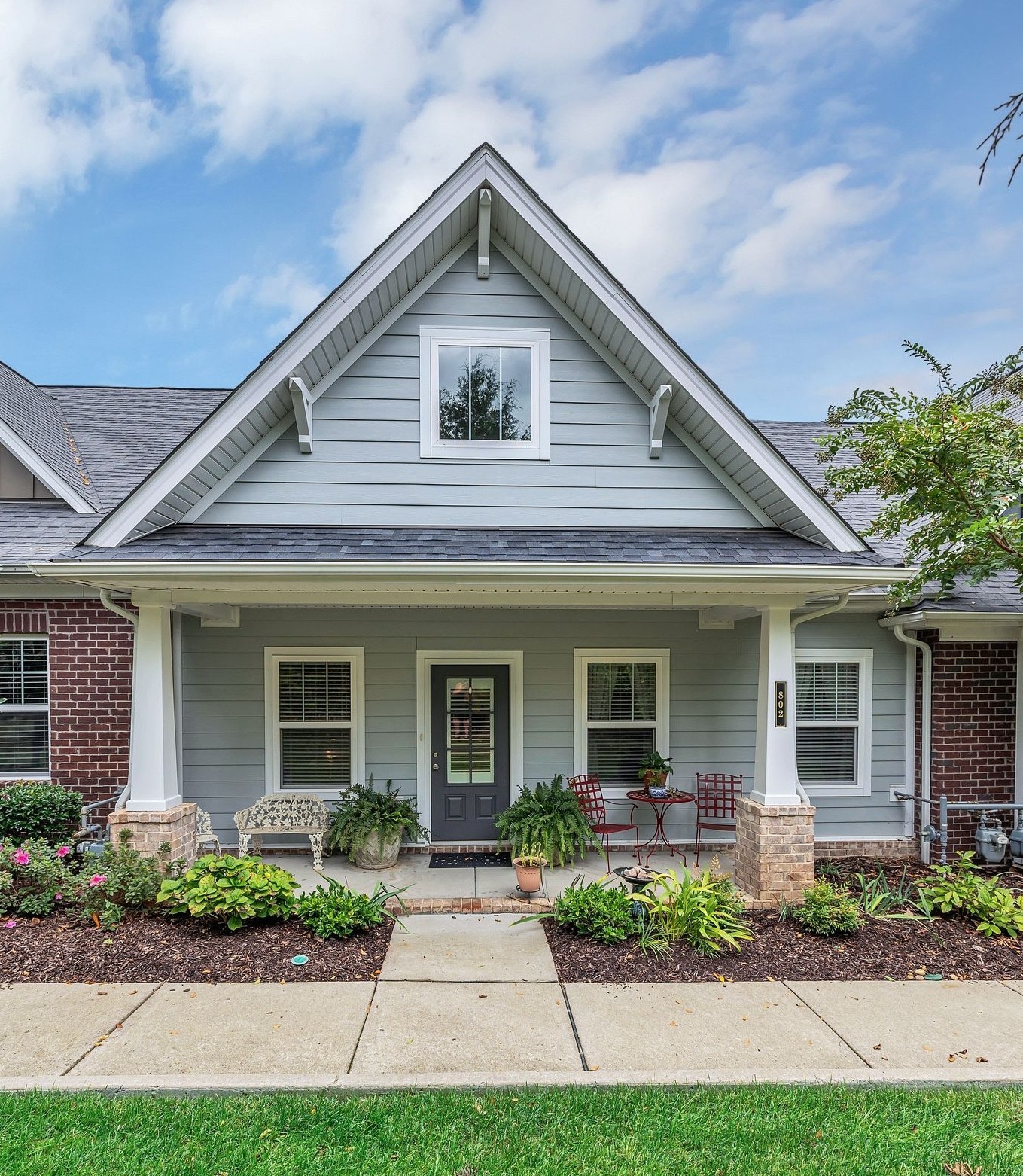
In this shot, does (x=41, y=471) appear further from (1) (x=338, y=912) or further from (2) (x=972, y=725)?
(2) (x=972, y=725)

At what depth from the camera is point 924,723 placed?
26.2 ft

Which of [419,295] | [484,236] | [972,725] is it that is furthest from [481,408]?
[972,725]

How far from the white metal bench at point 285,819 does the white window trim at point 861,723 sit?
5431mm

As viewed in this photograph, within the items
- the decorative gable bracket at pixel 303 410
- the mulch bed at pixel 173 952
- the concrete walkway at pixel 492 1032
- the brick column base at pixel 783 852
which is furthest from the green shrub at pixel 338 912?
the decorative gable bracket at pixel 303 410

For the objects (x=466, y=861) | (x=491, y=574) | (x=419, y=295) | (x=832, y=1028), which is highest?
(x=419, y=295)

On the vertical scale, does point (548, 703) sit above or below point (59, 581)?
below

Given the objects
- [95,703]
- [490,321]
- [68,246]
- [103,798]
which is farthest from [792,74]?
[68,246]

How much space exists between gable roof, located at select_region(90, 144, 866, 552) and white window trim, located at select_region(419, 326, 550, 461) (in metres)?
0.46

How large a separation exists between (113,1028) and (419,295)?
6423 mm

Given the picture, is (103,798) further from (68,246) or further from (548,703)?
(68,246)

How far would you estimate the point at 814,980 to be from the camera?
16.6 feet

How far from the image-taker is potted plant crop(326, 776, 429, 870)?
23.7ft

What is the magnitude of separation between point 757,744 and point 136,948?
5340 millimetres

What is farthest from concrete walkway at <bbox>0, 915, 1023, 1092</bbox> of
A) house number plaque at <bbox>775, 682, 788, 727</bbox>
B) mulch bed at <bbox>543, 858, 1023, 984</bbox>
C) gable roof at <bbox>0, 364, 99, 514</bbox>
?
gable roof at <bbox>0, 364, 99, 514</bbox>
